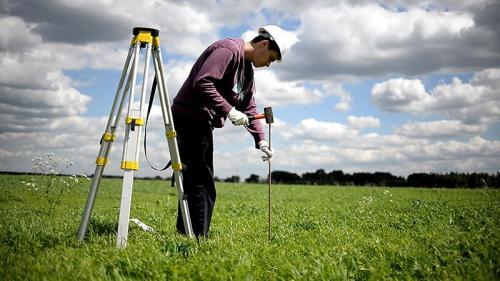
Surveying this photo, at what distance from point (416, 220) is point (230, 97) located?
15.5 ft

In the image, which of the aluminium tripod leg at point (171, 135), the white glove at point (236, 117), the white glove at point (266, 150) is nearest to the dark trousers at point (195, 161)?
the aluminium tripod leg at point (171, 135)

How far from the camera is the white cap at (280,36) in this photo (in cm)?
549

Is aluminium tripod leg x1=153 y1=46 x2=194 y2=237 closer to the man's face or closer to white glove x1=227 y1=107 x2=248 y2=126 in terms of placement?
white glove x1=227 y1=107 x2=248 y2=126

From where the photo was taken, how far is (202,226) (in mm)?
5574

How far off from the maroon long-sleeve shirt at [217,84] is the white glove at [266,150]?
0.16m

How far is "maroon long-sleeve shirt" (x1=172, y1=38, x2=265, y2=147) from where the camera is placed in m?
5.12

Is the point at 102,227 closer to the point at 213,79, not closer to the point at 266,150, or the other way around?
the point at 266,150

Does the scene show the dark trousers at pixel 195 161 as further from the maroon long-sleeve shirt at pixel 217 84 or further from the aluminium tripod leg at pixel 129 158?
Answer: the aluminium tripod leg at pixel 129 158

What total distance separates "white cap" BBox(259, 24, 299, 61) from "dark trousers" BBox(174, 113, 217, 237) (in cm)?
150

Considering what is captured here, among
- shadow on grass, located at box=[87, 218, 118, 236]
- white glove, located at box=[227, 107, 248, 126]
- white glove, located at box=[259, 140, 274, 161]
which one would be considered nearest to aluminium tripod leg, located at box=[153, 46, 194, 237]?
white glove, located at box=[227, 107, 248, 126]

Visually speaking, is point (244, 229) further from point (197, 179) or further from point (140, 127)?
point (140, 127)

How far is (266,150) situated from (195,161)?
3.72ft

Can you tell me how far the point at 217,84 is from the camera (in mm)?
5617

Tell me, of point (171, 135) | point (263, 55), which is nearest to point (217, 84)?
point (263, 55)
